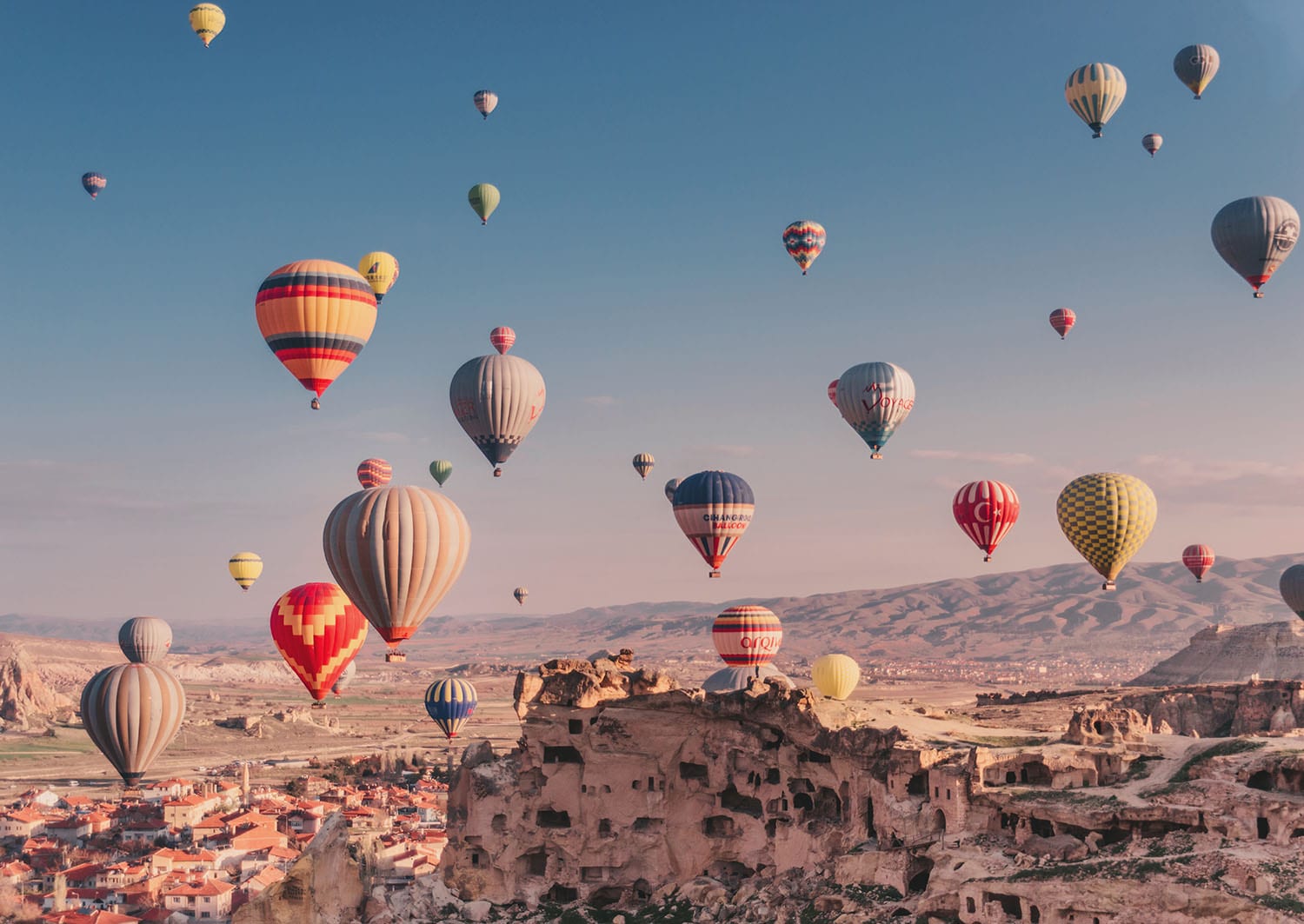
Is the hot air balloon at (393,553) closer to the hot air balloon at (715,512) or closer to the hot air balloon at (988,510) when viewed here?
the hot air balloon at (715,512)

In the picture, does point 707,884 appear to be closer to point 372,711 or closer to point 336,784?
point 336,784

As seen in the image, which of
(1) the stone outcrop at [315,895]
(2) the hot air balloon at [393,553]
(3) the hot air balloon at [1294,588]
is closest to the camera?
(2) the hot air balloon at [393,553]

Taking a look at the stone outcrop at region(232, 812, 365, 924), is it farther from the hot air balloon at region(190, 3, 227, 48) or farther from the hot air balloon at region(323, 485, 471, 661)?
the hot air balloon at region(190, 3, 227, 48)

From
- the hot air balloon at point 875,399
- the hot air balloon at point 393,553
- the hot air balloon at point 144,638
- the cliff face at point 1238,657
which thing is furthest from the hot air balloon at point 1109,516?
the hot air balloon at point 144,638

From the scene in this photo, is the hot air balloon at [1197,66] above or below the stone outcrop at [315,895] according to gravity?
above

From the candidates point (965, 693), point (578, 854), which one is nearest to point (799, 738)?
point (578, 854)

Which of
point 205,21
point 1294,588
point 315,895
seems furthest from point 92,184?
point 1294,588
